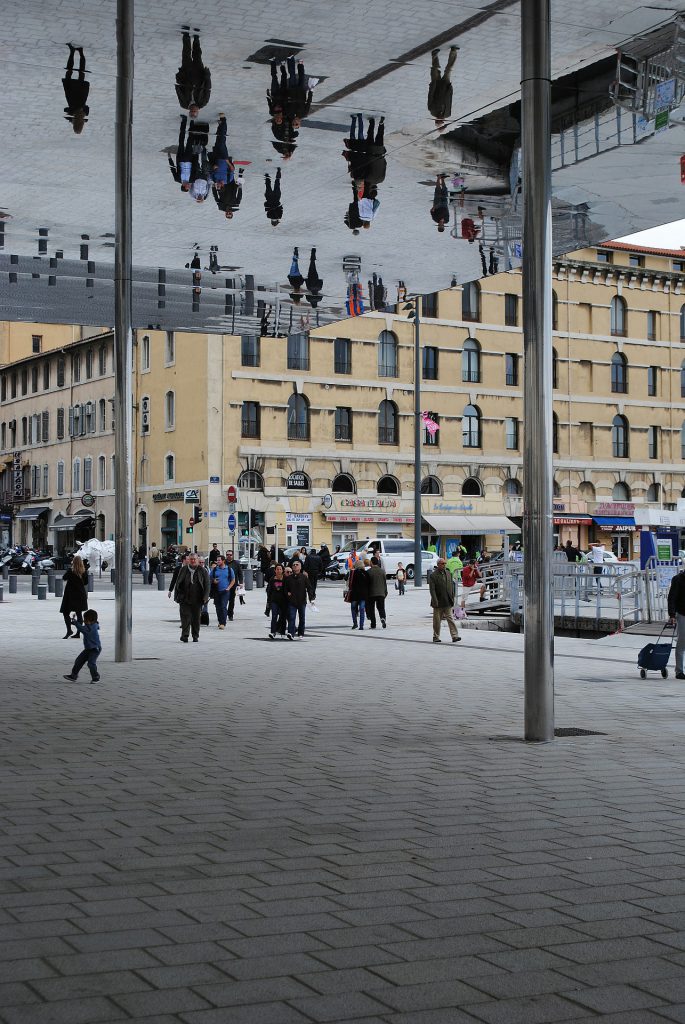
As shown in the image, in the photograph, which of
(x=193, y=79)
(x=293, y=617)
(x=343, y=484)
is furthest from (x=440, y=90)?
(x=343, y=484)

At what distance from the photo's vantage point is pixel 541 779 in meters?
9.41

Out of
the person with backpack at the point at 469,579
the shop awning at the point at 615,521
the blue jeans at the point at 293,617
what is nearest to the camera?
the blue jeans at the point at 293,617

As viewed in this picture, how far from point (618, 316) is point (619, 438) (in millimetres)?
6480

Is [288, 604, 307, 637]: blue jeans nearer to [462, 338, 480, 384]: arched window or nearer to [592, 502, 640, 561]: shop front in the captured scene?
[462, 338, 480, 384]: arched window

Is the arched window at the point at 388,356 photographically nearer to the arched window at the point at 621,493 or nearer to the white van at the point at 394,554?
the white van at the point at 394,554

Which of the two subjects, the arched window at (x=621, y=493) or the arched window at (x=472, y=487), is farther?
the arched window at (x=621, y=493)

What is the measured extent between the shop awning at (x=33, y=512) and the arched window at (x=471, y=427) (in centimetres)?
2567

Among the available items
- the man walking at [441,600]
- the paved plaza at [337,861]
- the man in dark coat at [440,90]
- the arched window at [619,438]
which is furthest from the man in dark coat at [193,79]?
the arched window at [619,438]

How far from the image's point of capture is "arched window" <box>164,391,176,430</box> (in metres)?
67.0

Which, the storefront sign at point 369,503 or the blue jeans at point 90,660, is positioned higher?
the storefront sign at point 369,503

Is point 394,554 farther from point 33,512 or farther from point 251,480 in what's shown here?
point 33,512

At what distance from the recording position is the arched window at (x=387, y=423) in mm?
67875

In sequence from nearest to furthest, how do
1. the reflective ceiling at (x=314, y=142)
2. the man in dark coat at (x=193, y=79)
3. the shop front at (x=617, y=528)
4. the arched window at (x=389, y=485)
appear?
the reflective ceiling at (x=314, y=142) < the man in dark coat at (x=193, y=79) < the arched window at (x=389, y=485) < the shop front at (x=617, y=528)

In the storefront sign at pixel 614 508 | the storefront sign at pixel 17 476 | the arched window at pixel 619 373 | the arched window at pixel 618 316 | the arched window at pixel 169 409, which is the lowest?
the storefront sign at pixel 614 508
